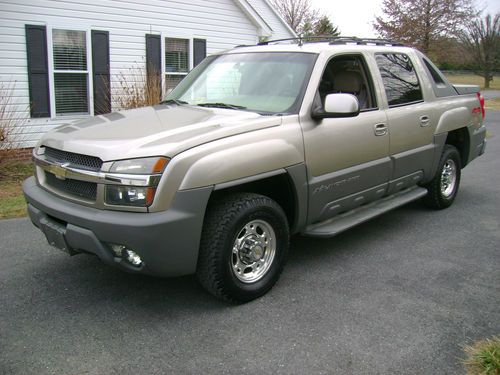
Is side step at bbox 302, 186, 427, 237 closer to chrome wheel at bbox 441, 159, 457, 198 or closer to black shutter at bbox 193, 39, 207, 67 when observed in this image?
chrome wheel at bbox 441, 159, 457, 198

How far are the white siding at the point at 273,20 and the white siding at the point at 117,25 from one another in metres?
4.49

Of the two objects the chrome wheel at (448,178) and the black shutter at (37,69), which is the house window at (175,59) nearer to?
the black shutter at (37,69)

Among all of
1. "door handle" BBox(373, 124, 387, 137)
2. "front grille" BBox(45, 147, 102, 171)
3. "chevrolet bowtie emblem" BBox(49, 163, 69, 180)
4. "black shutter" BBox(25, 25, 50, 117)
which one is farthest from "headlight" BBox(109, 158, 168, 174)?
"black shutter" BBox(25, 25, 50, 117)

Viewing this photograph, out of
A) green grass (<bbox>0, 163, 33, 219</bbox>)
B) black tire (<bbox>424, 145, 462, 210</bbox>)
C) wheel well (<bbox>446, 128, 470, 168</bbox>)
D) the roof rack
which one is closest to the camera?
the roof rack

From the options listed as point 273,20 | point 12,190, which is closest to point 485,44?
point 273,20

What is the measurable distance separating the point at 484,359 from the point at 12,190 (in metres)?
6.74

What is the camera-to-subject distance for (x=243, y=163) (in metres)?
3.63

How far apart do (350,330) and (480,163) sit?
7561 millimetres

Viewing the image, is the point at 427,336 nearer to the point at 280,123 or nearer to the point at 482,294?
the point at 482,294

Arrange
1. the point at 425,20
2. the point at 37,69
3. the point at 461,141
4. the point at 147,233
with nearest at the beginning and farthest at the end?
1. the point at 147,233
2. the point at 461,141
3. the point at 37,69
4. the point at 425,20

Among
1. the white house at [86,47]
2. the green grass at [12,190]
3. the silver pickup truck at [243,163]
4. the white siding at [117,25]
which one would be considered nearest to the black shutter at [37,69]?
the white house at [86,47]

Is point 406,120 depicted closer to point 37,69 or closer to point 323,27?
point 37,69

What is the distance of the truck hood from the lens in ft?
11.1

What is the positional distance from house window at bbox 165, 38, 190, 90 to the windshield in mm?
7275
